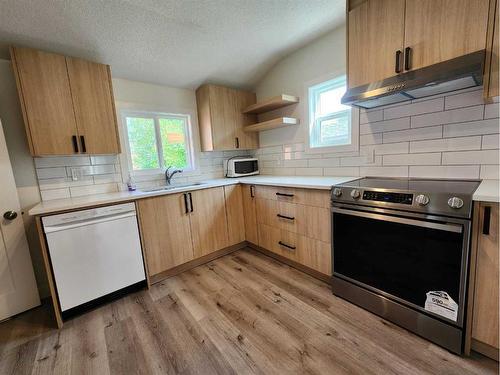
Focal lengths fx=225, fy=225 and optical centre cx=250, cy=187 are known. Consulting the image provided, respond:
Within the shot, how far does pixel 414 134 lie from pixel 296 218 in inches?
47.9

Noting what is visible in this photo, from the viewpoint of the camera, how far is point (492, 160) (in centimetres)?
154

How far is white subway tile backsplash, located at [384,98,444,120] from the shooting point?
172 cm

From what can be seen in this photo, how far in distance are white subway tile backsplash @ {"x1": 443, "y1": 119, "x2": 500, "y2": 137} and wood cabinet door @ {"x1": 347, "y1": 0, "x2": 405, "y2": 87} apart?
0.62m

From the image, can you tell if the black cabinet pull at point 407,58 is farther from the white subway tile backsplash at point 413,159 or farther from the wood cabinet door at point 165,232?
the wood cabinet door at point 165,232

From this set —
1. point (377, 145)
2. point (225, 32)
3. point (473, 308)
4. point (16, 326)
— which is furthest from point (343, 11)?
point (16, 326)

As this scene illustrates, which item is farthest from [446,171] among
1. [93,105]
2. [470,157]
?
[93,105]

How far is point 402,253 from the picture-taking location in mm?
1425

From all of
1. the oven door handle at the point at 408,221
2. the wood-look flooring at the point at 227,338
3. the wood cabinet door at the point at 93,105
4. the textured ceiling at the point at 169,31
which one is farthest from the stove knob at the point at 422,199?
the wood cabinet door at the point at 93,105

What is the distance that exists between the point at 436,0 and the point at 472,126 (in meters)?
0.86

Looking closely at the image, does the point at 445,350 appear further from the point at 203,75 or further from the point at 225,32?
the point at 203,75

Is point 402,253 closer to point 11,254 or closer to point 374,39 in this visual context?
point 374,39

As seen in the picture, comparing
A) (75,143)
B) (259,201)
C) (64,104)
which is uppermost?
(64,104)

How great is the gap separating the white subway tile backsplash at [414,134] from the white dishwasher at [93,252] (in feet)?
7.78

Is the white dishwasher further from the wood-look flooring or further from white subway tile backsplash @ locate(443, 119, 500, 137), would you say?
white subway tile backsplash @ locate(443, 119, 500, 137)
